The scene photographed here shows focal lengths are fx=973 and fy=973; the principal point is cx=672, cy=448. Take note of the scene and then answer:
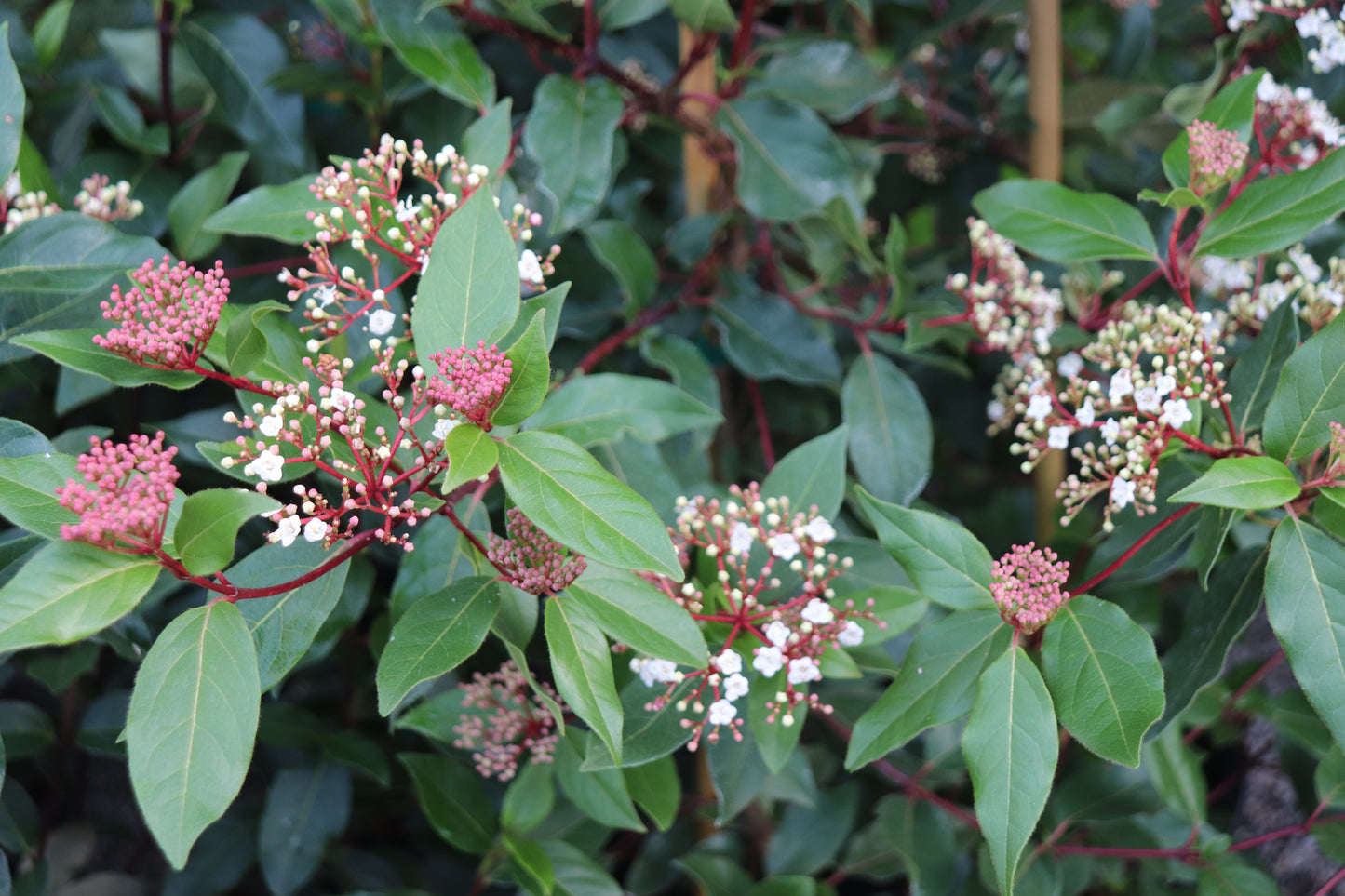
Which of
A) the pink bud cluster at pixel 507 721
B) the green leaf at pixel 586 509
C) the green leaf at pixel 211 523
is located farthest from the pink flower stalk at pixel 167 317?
the pink bud cluster at pixel 507 721

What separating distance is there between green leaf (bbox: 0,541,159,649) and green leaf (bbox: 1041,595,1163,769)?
65cm

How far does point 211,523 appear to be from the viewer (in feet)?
2.07

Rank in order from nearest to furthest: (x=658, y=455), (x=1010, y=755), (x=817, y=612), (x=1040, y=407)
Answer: (x=1010, y=755) < (x=817, y=612) < (x=1040, y=407) < (x=658, y=455)

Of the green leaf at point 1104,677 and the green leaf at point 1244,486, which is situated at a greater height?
the green leaf at point 1244,486

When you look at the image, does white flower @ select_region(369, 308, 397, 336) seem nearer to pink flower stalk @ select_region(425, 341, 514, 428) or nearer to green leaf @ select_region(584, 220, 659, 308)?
pink flower stalk @ select_region(425, 341, 514, 428)

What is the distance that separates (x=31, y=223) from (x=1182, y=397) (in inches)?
40.2

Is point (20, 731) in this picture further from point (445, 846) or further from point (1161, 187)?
point (1161, 187)

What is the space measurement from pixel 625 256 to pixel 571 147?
15 centimetres

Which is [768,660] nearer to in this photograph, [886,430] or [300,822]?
[886,430]

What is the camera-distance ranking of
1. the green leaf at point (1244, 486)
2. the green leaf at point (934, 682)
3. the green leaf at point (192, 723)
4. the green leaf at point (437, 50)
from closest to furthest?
the green leaf at point (192, 723) → the green leaf at point (1244, 486) → the green leaf at point (934, 682) → the green leaf at point (437, 50)

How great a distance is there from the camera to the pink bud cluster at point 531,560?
73 cm

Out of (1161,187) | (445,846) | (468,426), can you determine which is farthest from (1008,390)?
(445,846)

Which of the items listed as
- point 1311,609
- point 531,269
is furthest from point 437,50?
point 1311,609

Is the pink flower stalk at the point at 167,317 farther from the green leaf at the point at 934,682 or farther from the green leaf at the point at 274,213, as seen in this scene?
the green leaf at the point at 934,682
